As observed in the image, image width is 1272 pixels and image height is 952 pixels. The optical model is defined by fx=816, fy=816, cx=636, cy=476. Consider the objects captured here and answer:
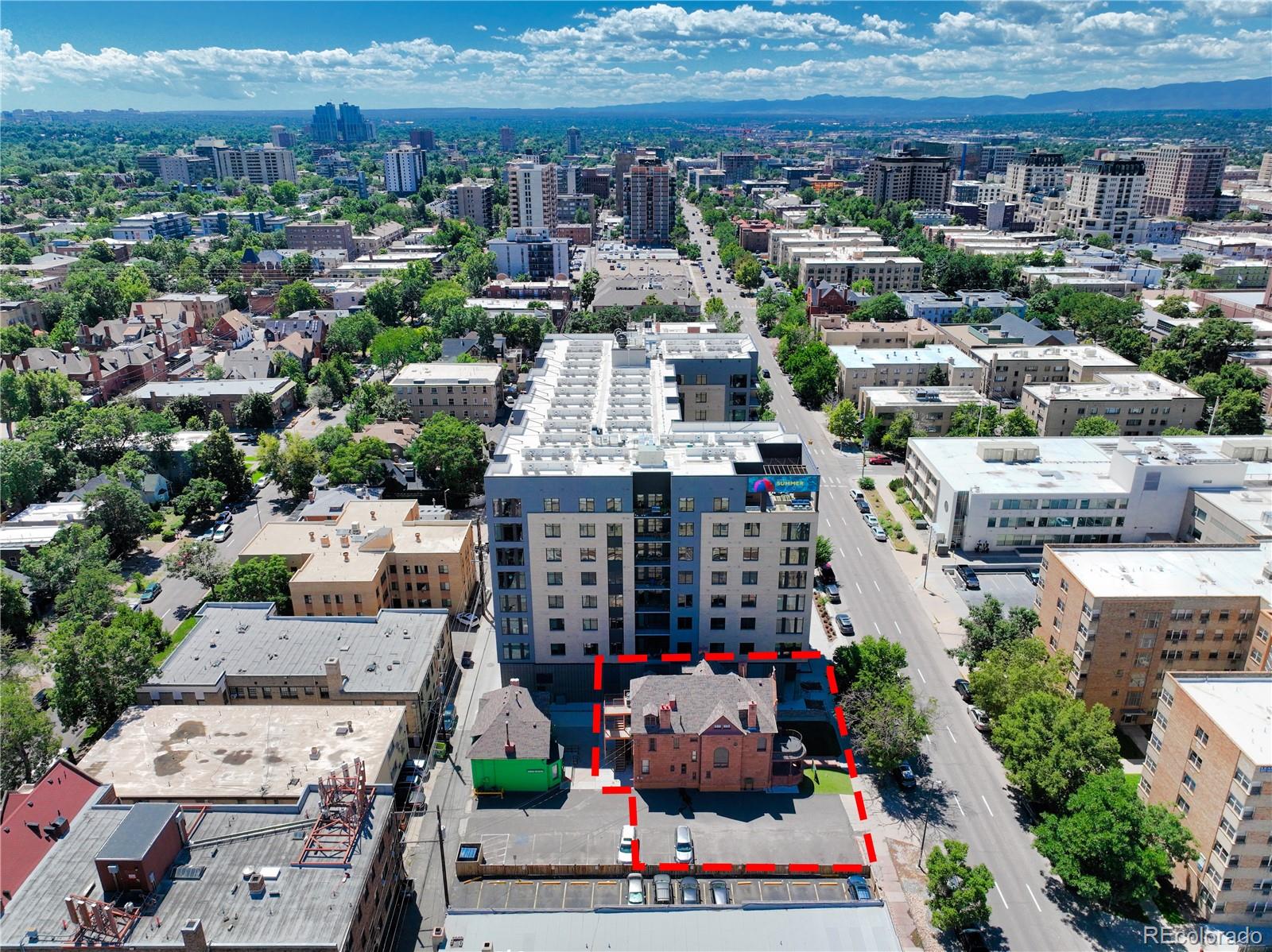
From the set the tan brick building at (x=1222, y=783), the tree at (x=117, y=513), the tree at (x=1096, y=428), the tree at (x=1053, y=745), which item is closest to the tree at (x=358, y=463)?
the tree at (x=117, y=513)

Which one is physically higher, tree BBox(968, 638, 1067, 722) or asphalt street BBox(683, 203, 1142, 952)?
tree BBox(968, 638, 1067, 722)

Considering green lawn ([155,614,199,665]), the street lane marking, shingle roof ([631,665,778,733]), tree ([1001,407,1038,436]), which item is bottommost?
the street lane marking

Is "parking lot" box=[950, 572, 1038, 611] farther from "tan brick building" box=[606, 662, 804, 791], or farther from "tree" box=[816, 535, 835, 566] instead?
"tan brick building" box=[606, 662, 804, 791]

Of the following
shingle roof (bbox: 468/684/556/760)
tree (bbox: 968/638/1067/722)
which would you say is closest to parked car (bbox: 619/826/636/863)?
shingle roof (bbox: 468/684/556/760)

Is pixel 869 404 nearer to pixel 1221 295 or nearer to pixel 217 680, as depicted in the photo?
pixel 217 680

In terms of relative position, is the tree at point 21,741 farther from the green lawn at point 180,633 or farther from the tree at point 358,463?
the tree at point 358,463

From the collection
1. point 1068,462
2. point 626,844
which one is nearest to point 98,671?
point 626,844
